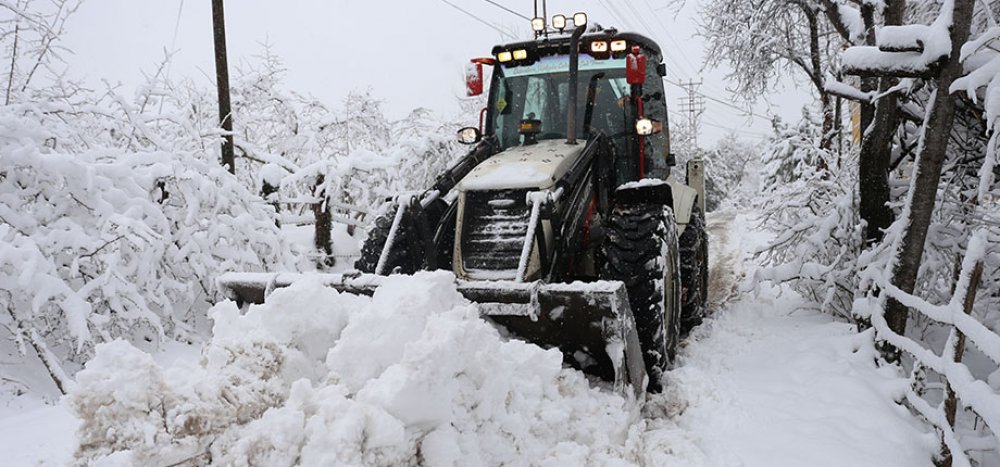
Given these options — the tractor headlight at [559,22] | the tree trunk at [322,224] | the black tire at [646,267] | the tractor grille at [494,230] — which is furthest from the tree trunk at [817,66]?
the tractor grille at [494,230]

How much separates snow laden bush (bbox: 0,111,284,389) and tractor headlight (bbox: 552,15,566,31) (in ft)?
12.5

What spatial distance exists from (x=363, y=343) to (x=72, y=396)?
98 cm

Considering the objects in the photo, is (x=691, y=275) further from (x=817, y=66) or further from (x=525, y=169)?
(x=817, y=66)

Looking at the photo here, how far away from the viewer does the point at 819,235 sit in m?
5.71

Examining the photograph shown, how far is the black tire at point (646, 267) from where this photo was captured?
3.71m

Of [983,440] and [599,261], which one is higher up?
[599,261]

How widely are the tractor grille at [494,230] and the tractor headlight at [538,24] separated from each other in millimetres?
1551

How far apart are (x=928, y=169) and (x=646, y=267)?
203cm

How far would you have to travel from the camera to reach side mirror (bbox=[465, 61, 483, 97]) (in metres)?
5.02

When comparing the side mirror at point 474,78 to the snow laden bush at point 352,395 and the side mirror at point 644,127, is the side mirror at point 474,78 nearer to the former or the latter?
the side mirror at point 644,127

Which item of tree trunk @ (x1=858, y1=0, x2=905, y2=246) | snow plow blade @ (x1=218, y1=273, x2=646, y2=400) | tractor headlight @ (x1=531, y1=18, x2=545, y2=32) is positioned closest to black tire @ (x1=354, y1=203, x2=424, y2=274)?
snow plow blade @ (x1=218, y1=273, x2=646, y2=400)

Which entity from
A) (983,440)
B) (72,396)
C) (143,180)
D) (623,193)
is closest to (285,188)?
(143,180)

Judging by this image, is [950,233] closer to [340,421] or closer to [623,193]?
[623,193]

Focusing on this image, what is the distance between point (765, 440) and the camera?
3.23m
